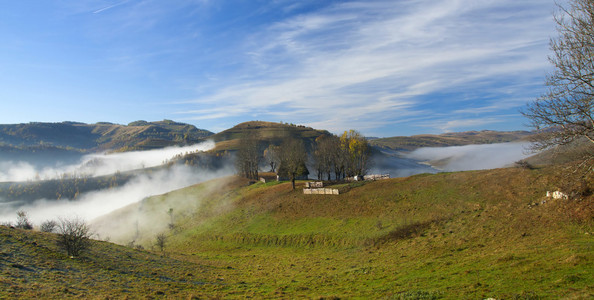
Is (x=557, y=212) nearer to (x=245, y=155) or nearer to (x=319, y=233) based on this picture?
(x=319, y=233)

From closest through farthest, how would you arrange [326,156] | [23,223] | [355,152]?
[23,223] < [355,152] < [326,156]

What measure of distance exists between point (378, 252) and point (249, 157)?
3159 inches

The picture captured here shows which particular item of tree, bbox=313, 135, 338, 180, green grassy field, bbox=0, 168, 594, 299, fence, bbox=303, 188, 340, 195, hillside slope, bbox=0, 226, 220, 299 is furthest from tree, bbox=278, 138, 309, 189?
hillside slope, bbox=0, 226, 220, 299

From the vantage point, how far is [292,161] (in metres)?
75.4

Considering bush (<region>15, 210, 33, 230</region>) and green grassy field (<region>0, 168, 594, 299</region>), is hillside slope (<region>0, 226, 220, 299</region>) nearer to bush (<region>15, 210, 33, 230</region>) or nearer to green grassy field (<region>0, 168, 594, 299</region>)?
green grassy field (<region>0, 168, 594, 299</region>)

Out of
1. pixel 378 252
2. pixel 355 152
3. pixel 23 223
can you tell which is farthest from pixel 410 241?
pixel 23 223

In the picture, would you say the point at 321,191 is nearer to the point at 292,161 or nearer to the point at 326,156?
the point at 292,161

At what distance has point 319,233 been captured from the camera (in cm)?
4662

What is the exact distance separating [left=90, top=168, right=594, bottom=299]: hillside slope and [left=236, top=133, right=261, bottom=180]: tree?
36609 millimetres

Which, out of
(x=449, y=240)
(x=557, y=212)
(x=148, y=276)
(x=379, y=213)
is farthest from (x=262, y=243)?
(x=557, y=212)

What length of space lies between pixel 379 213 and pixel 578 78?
3326 cm

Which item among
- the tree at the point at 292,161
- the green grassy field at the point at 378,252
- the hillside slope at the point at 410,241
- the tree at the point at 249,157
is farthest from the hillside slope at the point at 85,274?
the tree at the point at 249,157

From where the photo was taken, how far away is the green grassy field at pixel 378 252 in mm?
18359

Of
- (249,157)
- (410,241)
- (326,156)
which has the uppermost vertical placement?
(249,157)
